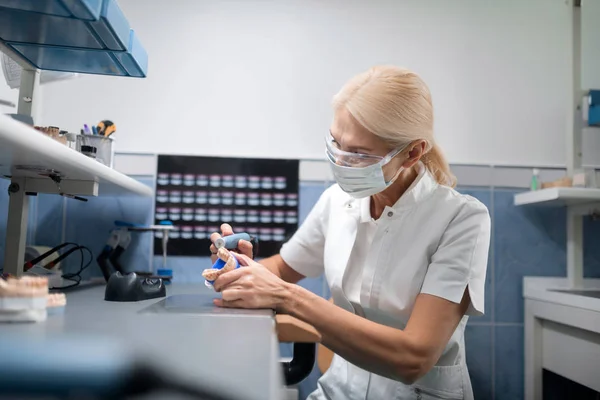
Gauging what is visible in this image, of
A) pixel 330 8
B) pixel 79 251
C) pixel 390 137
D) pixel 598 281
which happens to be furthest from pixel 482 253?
pixel 79 251

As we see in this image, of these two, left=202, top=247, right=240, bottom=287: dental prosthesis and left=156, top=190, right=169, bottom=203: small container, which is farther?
left=156, top=190, right=169, bottom=203: small container

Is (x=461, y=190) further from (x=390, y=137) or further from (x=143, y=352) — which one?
(x=143, y=352)

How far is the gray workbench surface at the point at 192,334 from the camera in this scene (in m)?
0.41

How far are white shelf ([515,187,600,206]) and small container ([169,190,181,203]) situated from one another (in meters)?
1.38

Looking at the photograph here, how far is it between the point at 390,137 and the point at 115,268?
1.18 metres

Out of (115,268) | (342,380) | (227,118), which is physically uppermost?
(227,118)

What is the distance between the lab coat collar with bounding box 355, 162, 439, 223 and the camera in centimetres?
127

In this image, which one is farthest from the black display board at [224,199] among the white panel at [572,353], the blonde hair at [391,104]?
the white panel at [572,353]

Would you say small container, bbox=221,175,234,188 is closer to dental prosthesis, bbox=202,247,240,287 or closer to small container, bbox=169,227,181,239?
small container, bbox=169,227,181,239

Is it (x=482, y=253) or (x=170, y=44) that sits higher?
(x=170, y=44)

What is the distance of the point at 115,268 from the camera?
183cm

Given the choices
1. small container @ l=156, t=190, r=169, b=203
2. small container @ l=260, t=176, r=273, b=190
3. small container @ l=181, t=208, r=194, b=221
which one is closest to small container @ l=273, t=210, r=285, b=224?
small container @ l=260, t=176, r=273, b=190

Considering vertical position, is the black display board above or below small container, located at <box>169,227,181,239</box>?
above

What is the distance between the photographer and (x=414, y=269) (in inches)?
47.4
